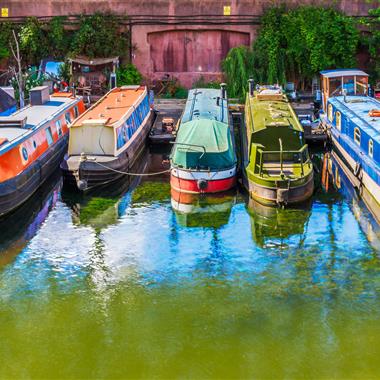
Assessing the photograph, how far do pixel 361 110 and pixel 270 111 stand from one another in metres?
3.00

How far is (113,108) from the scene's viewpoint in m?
23.2

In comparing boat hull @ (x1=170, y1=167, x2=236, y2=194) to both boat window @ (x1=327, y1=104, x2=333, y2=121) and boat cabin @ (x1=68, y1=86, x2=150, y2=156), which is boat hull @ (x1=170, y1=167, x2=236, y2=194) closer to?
boat cabin @ (x1=68, y1=86, x2=150, y2=156)

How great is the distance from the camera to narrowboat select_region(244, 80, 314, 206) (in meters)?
17.8

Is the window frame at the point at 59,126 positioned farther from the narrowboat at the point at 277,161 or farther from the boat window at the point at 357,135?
the boat window at the point at 357,135

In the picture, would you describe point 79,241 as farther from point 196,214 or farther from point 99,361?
point 99,361

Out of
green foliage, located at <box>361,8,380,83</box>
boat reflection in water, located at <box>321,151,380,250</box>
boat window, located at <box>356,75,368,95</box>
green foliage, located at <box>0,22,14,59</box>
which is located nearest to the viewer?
boat reflection in water, located at <box>321,151,380,250</box>

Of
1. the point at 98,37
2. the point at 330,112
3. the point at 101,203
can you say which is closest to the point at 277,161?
the point at 101,203

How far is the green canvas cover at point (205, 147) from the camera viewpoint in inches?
735

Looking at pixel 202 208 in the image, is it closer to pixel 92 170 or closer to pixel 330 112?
pixel 92 170

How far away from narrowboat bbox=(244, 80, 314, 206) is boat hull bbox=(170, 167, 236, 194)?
584 mm

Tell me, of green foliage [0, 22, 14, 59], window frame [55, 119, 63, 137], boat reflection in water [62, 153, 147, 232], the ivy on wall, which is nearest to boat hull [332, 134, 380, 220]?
boat reflection in water [62, 153, 147, 232]

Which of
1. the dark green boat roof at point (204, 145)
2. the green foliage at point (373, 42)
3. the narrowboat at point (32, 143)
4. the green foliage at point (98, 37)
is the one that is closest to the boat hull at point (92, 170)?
the narrowboat at point (32, 143)

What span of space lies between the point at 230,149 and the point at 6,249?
680 cm

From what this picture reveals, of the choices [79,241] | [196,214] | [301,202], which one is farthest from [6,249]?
[301,202]
